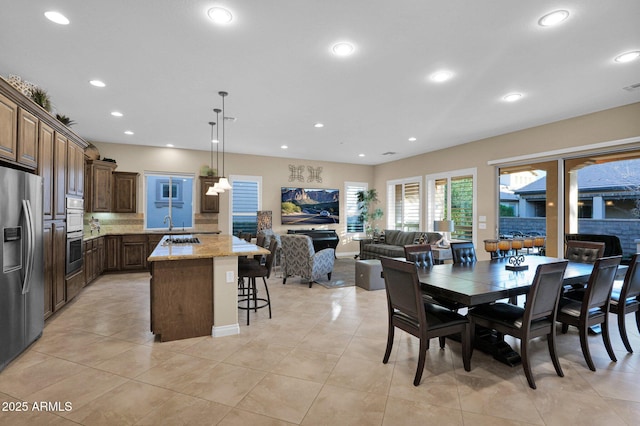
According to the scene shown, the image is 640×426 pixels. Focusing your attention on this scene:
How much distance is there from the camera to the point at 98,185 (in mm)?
6422

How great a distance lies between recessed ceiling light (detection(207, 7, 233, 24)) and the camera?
2438 mm

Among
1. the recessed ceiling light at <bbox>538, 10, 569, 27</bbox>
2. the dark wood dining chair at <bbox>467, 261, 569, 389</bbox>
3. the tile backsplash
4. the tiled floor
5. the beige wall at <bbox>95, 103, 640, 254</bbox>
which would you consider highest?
the recessed ceiling light at <bbox>538, 10, 569, 27</bbox>

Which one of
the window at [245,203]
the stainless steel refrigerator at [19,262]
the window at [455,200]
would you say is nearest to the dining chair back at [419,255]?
the stainless steel refrigerator at [19,262]

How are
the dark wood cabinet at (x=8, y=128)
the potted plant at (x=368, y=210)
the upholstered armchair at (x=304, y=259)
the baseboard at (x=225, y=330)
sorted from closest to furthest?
the dark wood cabinet at (x=8, y=128)
the baseboard at (x=225, y=330)
the upholstered armchair at (x=304, y=259)
the potted plant at (x=368, y=210)

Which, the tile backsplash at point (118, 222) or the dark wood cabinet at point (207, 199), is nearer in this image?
the tile backsplash at point (118, 222)

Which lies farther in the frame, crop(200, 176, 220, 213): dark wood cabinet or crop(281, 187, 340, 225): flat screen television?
crop(281, 187, 340, 225): flat screen television

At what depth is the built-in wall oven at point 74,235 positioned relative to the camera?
14.0 ft

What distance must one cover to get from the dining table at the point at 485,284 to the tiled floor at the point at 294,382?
214 millimetres

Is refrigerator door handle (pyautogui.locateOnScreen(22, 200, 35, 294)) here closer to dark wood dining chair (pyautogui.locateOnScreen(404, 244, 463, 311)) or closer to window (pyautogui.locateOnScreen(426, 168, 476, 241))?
dark wood dining chair (pyautogui.locateOnScreen(404, 244, 463, 311))

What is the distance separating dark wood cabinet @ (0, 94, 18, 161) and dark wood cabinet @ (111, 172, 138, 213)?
417 centimetres

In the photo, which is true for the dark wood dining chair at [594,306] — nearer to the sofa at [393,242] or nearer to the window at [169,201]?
the sofa at [393,242]

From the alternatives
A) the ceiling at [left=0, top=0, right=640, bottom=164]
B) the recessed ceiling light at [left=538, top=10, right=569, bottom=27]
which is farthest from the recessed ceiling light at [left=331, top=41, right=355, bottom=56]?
the recessed ceiling light at [left=538, top=10, right=569, bottom=27]

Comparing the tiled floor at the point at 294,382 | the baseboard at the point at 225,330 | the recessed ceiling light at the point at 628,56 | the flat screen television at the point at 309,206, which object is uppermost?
the recessed ceiling light at the point at 628,56

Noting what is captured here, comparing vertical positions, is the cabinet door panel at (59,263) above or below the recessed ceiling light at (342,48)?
below
